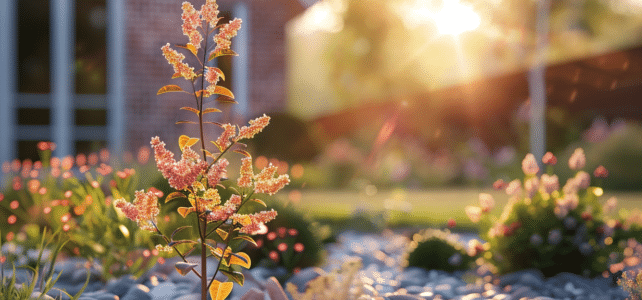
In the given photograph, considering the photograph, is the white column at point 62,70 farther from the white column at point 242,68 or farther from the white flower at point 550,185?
the white flower at point 550,185

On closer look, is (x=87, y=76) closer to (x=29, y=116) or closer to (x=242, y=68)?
(x=29, y=116)

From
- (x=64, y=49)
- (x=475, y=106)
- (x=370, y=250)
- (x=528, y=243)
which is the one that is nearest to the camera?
(x=528, y=243)

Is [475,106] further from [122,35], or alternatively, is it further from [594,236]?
[594,236]

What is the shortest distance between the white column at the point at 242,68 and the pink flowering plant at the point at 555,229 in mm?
4929

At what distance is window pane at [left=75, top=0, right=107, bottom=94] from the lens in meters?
7.15

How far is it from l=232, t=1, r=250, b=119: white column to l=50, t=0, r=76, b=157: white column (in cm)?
227

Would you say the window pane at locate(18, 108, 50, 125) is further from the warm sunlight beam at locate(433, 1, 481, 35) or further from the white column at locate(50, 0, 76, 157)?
the warm sunlight beam at locate(433, 1, 481, 35)

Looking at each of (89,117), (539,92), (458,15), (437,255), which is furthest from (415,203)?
(89,117)

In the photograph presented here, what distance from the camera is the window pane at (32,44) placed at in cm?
712

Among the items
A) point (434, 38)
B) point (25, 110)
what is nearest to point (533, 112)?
point (25, 110)

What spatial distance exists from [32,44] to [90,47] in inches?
31.1

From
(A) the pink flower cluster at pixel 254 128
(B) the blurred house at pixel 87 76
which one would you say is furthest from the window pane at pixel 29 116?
(A) the pink flower cluster at pixel 254 128

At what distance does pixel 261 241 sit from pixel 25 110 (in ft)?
18.5

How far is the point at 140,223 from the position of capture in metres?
2.01
